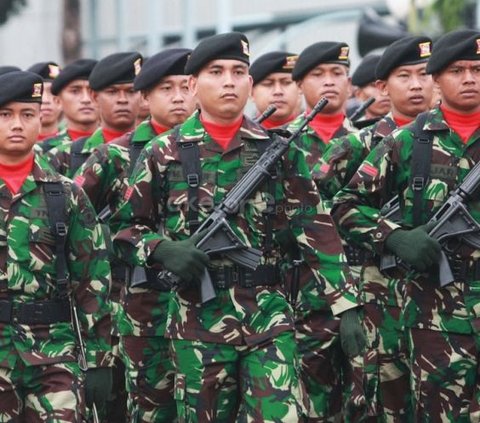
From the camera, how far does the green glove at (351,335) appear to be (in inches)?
346

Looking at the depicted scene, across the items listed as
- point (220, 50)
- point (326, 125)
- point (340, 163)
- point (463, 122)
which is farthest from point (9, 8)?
point (463, 122)

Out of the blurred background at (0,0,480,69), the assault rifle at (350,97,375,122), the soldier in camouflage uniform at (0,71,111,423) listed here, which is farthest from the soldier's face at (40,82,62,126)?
the blurred background at (0,0,480,69)

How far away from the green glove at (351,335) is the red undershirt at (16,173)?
1829mm

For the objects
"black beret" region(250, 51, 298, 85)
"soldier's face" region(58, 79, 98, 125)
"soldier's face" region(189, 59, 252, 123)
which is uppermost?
"soldier's face" region(189, 59, 252, 123)

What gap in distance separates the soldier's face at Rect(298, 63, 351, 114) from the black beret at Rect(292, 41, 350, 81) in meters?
0.04

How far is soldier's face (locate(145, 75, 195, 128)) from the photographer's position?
11117 millimetres

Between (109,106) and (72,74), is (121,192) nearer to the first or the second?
(109,106)

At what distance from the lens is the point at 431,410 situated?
9.07 m

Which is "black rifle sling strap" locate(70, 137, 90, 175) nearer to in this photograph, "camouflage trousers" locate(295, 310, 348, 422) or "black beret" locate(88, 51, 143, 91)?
"black beret" locate(88, 51, 143, 91)

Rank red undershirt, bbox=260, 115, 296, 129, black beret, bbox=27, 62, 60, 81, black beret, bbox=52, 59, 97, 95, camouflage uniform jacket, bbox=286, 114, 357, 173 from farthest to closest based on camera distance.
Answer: black beret, bbox=27, 62, 60, 81, black beret, bbox=52, 59, 97, 95, red undershirt, bbox=260, 115, 296, 129, camouflage uniform jacket, bbox=286, 114, 357, 173

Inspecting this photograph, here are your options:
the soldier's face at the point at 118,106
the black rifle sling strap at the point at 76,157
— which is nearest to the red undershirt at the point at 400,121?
the soldier's face at the point at 118,106

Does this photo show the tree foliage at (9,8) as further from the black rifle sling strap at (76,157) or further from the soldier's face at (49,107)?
the black rifle sling strap at (76,157)

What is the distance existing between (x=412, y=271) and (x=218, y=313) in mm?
1163

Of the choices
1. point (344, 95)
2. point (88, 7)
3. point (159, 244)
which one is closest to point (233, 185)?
point (159, 244)
